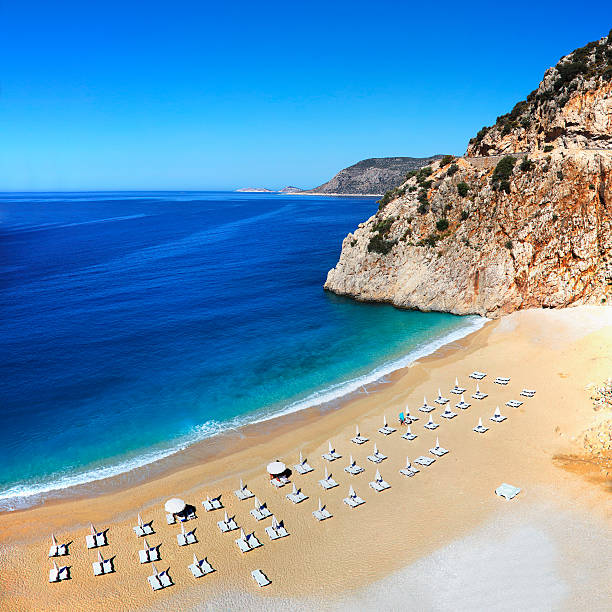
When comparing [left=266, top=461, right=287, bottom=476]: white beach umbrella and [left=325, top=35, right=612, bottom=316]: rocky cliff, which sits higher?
[left=325, top=35, right=612, bottom=316]: rocky cliff

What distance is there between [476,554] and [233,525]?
9.74m

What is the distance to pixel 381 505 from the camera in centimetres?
1958

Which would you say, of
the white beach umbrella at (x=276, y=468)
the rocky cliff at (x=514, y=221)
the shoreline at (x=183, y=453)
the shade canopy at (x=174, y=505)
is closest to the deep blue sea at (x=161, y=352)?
the shoreline at (x=183, y=453)

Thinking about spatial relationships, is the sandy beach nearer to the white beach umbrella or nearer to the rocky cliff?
the white beach umbrella

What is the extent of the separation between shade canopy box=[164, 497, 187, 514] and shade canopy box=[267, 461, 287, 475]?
4255 millimetres

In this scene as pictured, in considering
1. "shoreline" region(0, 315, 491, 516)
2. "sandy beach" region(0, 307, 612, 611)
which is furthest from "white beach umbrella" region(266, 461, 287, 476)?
"shoreline" region(0, 315, 491, 516)

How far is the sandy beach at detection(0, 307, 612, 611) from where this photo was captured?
15367mm

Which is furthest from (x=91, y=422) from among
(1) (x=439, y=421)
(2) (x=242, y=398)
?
(1) (x=439, y=421)

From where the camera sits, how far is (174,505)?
62.7 feet

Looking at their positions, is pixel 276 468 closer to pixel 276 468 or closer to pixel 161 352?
pixel 276 468

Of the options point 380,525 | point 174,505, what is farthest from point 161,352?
point 380,525

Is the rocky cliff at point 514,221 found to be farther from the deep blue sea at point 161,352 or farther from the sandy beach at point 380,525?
the sandy beach at point 380,525

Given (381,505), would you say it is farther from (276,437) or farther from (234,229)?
(234,229)

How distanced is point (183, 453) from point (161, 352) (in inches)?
583
